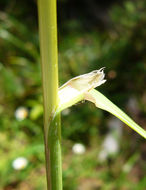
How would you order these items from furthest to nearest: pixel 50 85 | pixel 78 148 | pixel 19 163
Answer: pixel 78 148
pixel 19 163
pixel 50 85

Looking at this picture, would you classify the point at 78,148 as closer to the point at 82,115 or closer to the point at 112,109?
the point at 82,115

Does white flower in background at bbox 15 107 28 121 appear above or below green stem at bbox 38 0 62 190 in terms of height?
above

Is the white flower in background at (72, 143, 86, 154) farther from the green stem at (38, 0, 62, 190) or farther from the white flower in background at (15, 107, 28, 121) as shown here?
the green stem at (38, 0, 62, 190)

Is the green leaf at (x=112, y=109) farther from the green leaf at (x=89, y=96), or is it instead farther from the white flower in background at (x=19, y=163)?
the white flower in background at (x=19, y=163)

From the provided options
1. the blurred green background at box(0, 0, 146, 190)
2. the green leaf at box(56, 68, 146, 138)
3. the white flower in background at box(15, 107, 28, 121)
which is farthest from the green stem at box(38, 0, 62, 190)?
the white flower in background at box(15, 107, 28, 121)

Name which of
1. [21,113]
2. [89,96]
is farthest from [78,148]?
[89,96]

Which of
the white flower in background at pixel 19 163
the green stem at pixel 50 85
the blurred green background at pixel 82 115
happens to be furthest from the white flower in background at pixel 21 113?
the green stem at pixel 50 85

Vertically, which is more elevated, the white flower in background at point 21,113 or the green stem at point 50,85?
the white flower in background at point 21,113
